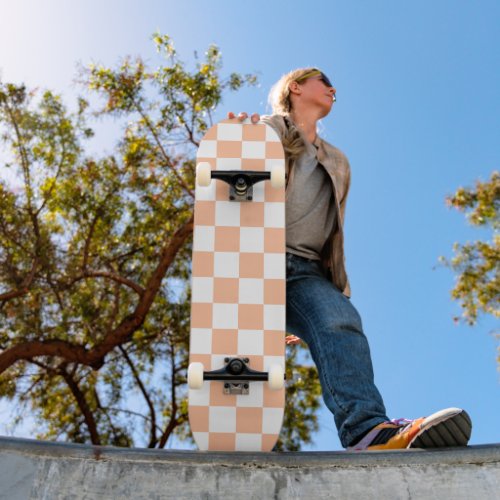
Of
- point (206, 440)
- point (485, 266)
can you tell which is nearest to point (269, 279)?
point (206, 440)

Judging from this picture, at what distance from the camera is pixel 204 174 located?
2.27 metres

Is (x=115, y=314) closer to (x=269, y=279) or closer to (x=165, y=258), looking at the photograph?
(x=165, y=258)

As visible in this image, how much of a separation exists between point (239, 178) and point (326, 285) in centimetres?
56

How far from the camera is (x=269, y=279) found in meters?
2.24

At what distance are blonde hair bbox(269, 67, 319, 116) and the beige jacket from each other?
0.85 ft

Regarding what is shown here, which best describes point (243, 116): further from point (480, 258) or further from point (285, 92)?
point (480, 258)

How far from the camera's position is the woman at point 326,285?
1973 millimetres

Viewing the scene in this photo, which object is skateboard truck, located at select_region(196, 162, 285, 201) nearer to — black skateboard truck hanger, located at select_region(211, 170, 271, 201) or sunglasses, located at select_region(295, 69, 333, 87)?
black skateboard truck hanger, located at select_region(211, 170, 271, 201)

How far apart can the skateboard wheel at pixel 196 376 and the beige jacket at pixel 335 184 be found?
788 millimetres

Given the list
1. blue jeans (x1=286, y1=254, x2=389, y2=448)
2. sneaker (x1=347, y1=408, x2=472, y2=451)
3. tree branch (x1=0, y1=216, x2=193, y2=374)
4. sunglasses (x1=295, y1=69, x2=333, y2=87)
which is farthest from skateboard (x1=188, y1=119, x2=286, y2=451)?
tree branch (x1=0, y1=216, x2=193, y2=374)

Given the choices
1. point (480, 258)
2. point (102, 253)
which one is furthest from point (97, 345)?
point (480, 258)

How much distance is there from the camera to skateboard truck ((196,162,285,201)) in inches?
89.7

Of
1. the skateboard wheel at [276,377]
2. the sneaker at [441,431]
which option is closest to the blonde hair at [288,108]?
the skateboard wheel at [276,377]

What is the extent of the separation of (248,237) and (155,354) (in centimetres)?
511
